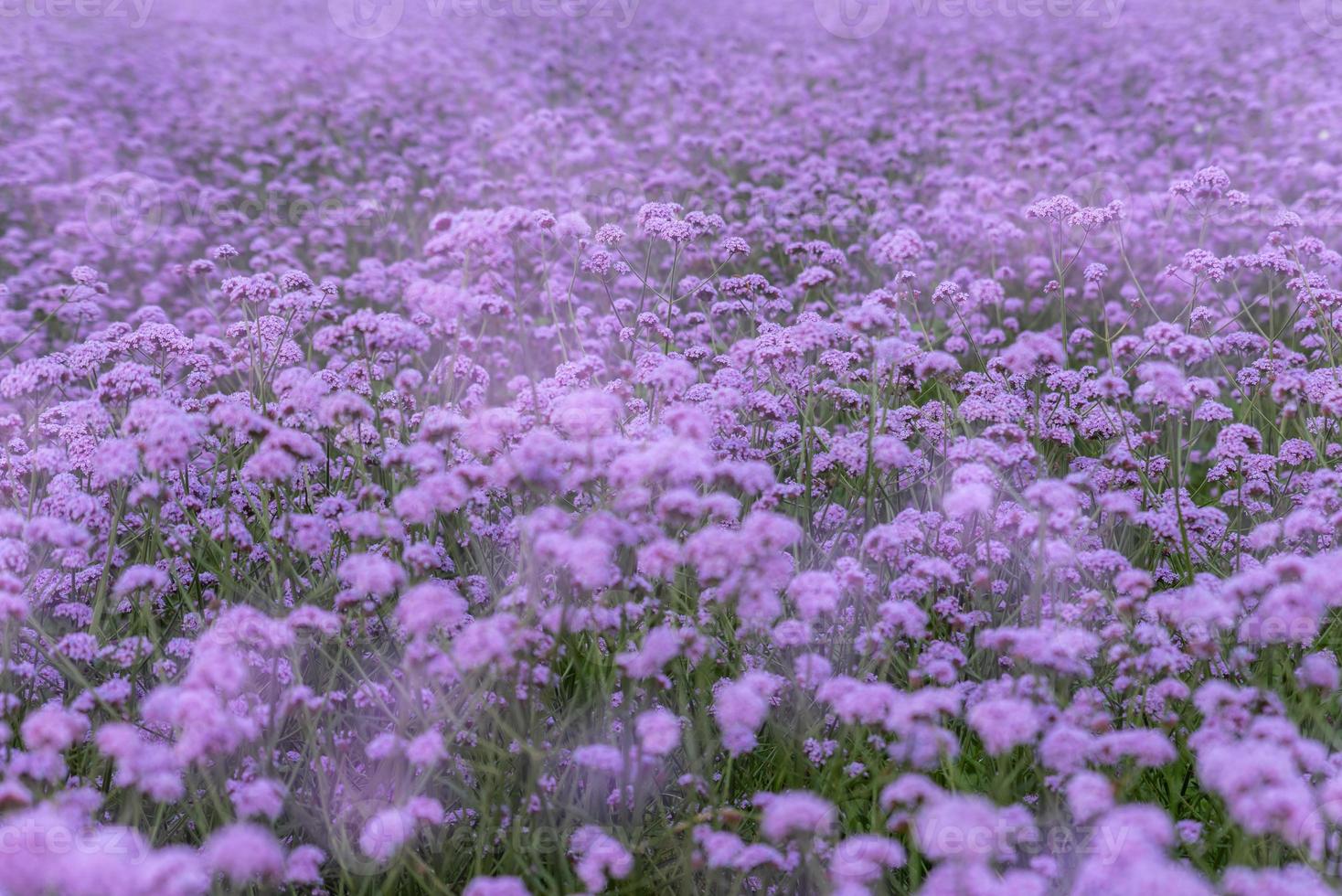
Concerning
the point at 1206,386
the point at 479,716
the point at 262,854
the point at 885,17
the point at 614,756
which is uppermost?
the point at 885,17

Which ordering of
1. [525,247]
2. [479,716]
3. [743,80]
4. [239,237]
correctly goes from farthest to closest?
[743,80] < [239,237] < [525,247] < [479,716]

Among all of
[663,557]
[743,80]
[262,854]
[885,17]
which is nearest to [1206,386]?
[663,557]

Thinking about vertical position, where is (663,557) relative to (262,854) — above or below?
above

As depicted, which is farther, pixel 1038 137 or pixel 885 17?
pixel 885 17

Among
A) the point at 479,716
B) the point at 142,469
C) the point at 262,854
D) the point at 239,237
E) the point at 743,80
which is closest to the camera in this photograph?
the point at 262,854

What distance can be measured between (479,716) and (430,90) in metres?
14.2

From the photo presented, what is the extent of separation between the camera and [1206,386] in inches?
185

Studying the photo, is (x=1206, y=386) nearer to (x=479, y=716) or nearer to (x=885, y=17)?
(x=479, y=716)

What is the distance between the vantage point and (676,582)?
4.90 metres

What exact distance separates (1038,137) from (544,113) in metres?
5.82

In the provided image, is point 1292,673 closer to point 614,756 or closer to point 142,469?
point 614,756

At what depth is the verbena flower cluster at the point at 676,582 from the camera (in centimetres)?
315

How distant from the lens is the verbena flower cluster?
315 centimetres

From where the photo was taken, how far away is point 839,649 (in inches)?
180
